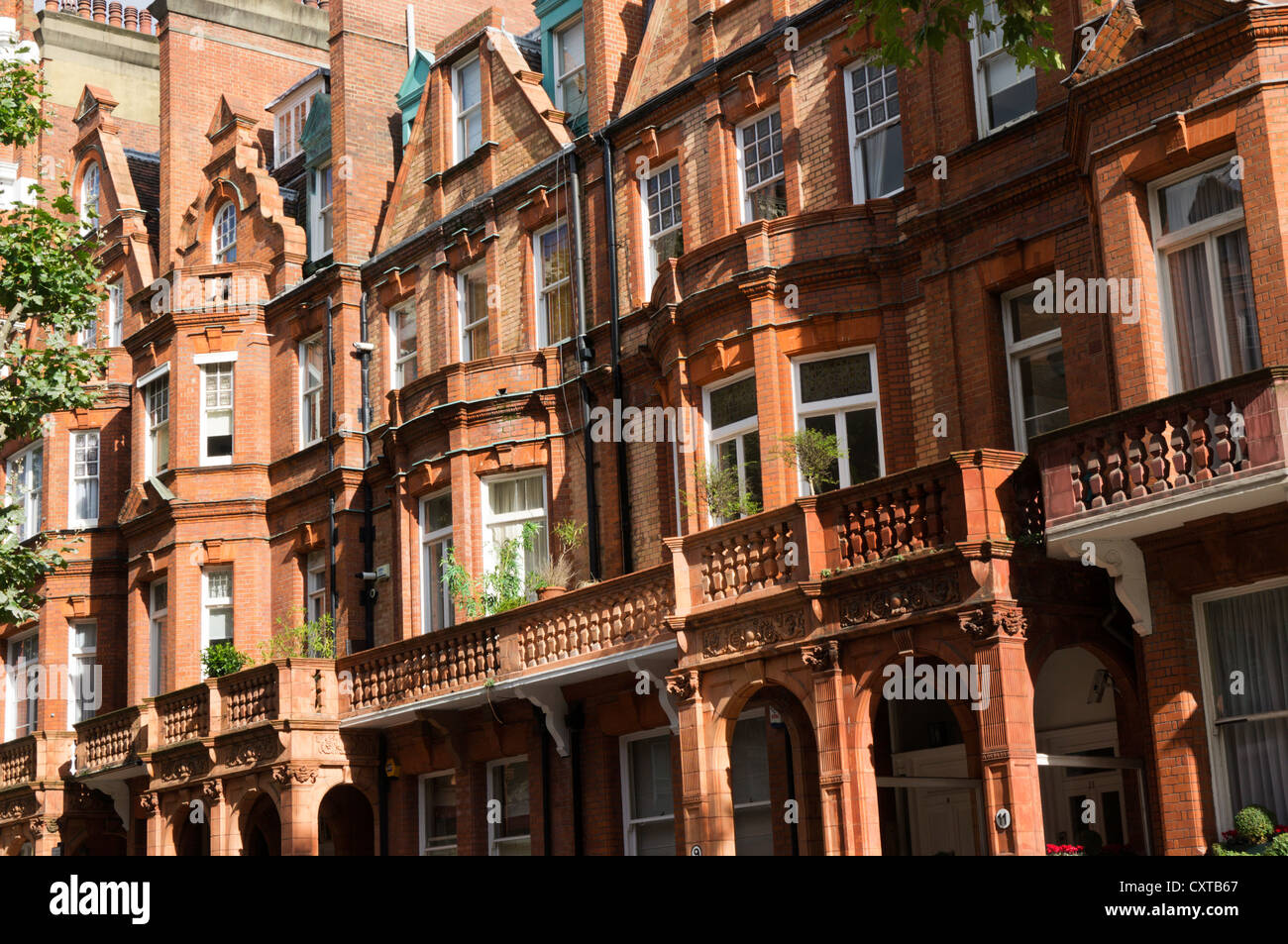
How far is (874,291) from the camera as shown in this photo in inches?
816

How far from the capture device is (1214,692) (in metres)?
15.5

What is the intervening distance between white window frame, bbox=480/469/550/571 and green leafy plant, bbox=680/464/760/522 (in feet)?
15.0

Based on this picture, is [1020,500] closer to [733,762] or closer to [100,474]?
[733,762]

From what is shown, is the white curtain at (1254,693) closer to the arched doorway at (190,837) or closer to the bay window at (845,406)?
the bay window at (845,406)

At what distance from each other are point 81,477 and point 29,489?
8.08 ft

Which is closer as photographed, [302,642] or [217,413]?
[302,642]

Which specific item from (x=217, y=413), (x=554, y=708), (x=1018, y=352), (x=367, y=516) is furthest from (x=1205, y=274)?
(x=217, y=413)

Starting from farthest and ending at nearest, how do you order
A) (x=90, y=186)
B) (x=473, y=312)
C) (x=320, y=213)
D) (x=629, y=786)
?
(x=90, y=186)
(x=320, y=213)
(x=473, y=312)
(x=629, y=786)

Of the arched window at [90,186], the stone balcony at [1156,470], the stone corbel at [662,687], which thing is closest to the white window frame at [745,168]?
the stone corbel at [662,687]

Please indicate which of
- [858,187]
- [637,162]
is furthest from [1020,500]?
[637,162]

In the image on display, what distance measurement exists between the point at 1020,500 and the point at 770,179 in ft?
26.7

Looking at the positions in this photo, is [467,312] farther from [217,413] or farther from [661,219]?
[217,413]

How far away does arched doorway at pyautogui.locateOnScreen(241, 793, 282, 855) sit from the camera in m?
29.8

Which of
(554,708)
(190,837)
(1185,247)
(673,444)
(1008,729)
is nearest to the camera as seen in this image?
(1008,729)
